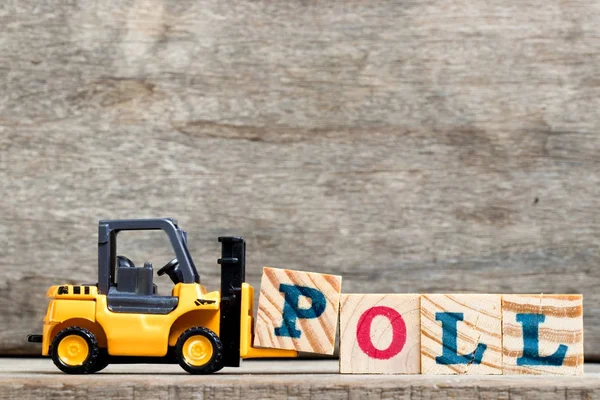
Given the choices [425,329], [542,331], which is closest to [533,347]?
[542,331]

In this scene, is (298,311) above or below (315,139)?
below

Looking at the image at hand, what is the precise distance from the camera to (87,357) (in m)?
1.39

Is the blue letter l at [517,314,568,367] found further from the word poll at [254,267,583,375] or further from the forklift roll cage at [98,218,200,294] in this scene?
the forklift roll cage at [98,218,200,294]

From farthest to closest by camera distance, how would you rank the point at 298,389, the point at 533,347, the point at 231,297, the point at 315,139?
the point at 315,139, the point at 231,297, the point at 533,347, the point at 298,389

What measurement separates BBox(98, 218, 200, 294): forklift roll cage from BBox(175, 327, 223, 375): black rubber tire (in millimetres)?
97

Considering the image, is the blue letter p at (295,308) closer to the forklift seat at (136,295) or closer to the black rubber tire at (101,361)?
the forklift seat at (136,295)

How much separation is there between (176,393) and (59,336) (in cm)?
35

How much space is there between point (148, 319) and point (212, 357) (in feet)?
0.38

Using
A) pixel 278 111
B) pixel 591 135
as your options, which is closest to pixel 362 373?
Answer: pixel 278 111

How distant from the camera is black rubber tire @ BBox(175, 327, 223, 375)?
1389mm

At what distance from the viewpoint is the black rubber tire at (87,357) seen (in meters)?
1.39

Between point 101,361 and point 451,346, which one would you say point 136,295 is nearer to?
point 101,361

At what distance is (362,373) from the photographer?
1.36 meters

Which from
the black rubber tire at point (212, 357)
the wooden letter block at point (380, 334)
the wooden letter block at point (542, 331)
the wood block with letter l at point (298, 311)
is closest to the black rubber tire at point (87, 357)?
the black rubber tire at point (212, 357)
